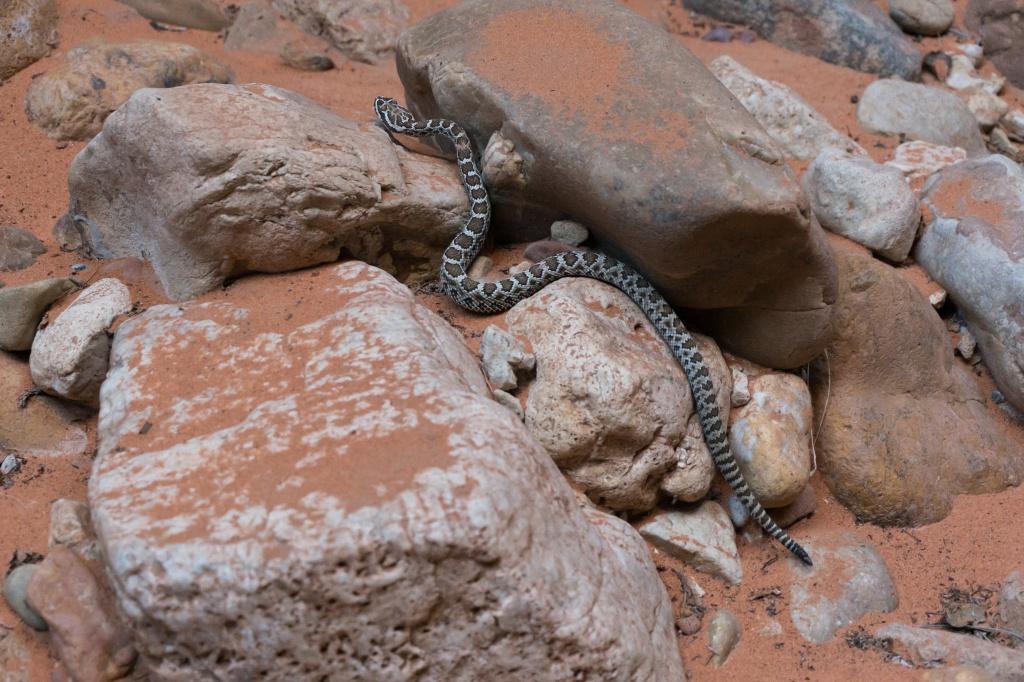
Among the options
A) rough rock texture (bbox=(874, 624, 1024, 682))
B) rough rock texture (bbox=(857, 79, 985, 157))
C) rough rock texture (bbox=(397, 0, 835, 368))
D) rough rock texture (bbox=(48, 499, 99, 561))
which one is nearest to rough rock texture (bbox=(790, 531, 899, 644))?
rough rock texture (bbox=(874, 624, 1024, 682))

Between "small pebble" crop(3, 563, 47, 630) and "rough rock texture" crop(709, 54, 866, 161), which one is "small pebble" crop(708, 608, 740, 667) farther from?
"rough rock texture" crop(709, 54, 866, 161)

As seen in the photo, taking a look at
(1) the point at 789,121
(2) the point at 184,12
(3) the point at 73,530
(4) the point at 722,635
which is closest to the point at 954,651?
(4) the point at 722,635

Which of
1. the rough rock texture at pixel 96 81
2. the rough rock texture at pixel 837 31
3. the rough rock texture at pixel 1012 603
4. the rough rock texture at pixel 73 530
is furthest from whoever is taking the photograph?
the rough rock texture at pixel 837 31

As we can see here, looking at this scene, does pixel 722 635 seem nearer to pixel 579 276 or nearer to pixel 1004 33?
pixel 579 276

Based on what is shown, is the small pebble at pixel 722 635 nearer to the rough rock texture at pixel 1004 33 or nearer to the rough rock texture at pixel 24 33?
the rough rock texture at pixel 24 33

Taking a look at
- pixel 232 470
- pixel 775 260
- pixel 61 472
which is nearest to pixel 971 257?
pixel 775 260

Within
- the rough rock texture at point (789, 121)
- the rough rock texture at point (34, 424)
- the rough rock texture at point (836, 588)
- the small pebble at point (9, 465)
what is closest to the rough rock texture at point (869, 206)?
the rough rock texture at point (789, 121)
